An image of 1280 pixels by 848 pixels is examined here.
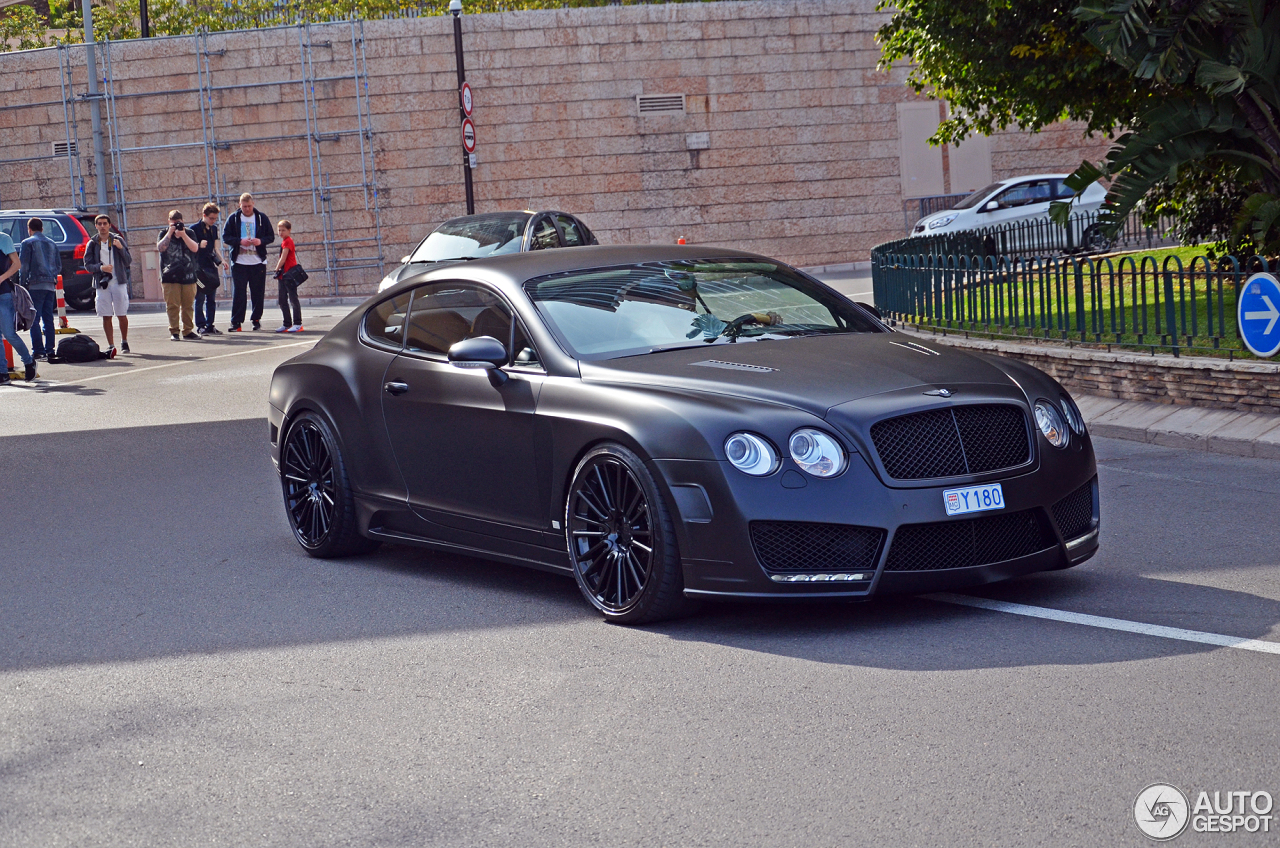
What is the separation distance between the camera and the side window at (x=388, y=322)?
24.8ft

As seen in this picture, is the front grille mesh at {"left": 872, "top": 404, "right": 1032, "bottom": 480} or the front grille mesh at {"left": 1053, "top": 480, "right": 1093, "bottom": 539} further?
the front grille mesh at {"left": 1053, "top": 480, "right": 1093, "bottom": 539}

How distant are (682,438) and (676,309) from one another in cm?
122

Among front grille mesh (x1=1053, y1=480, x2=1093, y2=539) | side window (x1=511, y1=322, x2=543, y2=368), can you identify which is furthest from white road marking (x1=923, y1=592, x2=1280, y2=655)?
side window (x1=511, y1=322, x2=543, y2=368)

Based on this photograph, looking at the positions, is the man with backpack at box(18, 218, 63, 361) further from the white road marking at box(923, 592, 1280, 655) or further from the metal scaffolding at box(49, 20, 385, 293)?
the white road marking at box(923, 592, 1280, 655)

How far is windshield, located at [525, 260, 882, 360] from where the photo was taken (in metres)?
6.68

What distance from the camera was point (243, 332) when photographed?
23875 millimetres

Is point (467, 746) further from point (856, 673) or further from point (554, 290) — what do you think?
point (554, 290)

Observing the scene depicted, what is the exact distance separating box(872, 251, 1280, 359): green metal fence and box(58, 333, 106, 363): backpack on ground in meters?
11.0

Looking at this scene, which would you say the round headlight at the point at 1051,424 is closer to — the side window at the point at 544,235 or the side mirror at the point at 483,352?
the side mirror at the point at 483,352

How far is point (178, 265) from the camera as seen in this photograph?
21891 mm

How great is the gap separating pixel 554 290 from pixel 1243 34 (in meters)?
7.30

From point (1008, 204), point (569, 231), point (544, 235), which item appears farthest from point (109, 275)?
point (1008, 204)

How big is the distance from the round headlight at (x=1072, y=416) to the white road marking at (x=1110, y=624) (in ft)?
2.50

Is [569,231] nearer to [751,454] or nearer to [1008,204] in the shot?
[1008,204]
